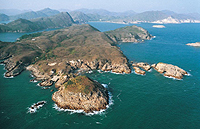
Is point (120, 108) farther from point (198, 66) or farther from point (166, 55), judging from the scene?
point (166, 55)

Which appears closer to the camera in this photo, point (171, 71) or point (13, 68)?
point (171, 71)

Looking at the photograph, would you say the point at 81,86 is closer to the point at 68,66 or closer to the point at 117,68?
the point at 68,66

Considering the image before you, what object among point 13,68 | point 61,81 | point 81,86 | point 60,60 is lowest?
point 61,81

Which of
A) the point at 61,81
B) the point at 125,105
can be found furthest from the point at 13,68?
the point at 125,105

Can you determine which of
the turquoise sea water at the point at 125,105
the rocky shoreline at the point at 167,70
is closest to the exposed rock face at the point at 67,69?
the turquoise sea water at the point at 125,105

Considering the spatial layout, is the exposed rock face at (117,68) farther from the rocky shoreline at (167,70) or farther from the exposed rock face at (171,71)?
the exposed rock face at (171,71)

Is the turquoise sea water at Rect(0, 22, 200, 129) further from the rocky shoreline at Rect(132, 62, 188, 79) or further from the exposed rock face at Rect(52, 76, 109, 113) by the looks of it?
the rocky shoreline at Rect(132, 62, 188, 79)

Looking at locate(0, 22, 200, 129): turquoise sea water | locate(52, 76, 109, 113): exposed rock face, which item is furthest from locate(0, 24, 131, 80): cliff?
locate(52, 76, 109, 113): exposed rock face

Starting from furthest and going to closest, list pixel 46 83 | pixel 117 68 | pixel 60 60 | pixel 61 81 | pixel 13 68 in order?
pixel 60 60
pixel 117 68
pixel 13 68
pixel 46 83
pixel 61 81

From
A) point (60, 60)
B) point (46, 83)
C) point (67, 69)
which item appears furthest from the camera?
point (60, 60)
